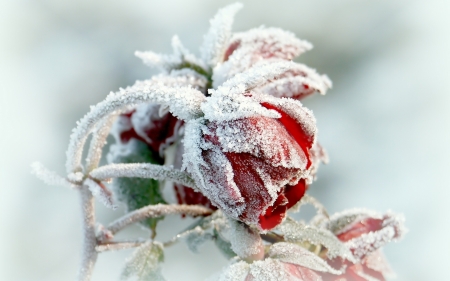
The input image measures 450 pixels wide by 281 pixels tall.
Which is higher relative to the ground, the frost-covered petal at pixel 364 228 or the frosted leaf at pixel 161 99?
the frosted leaf at pixel 161 99

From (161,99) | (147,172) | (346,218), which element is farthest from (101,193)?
(346,218)

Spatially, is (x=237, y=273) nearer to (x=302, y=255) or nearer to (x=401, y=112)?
(x=302, y=255)

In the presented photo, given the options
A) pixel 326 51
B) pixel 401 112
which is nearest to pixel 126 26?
pixel 326 51

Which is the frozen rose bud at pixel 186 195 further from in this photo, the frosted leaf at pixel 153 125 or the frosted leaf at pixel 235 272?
the frosted leaf at pixel 235 272

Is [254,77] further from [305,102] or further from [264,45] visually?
[305,102]

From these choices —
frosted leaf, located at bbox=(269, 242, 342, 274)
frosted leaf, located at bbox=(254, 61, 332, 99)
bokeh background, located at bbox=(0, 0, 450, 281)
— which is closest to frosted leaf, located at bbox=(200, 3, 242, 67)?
frosted leaf, located at bbox=(254, 61, 332, 99)

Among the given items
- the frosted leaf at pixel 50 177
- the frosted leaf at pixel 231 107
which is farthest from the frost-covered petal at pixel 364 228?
the frosted leaf at pixel 50 177
